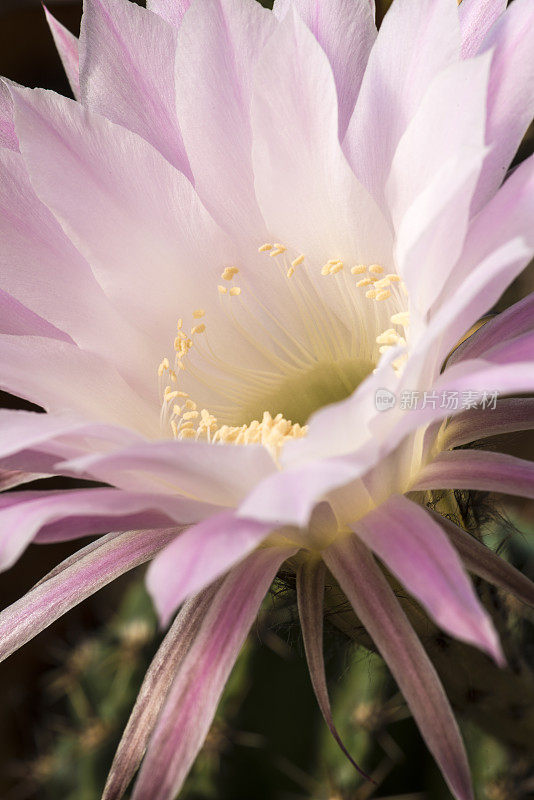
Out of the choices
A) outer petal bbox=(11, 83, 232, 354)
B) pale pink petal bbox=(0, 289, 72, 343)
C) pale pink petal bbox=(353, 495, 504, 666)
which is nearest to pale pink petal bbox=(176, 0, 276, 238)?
outer petal bbox=(11, 83, 232, 354)

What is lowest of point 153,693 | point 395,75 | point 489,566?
point 153,693

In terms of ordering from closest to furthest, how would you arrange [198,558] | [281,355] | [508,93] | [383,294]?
1. [198,558]
2. [508,93]
3. [383,294]
4. [281,355]

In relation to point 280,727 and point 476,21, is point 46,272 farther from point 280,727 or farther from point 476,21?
point 280,727

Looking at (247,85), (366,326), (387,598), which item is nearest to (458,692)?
(387,598)

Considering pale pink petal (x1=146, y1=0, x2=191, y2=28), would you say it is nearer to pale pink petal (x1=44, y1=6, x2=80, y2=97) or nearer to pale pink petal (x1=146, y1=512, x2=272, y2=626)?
pale pink petal (x1=44, y1=6, x2=80, y2=97)

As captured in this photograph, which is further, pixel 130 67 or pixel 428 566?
pixel 130 67

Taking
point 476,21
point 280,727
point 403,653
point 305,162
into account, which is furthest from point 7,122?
point 280,727

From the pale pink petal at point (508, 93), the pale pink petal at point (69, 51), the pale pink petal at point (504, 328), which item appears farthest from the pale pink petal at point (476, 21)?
the pale pink petal at point (69, 51)
